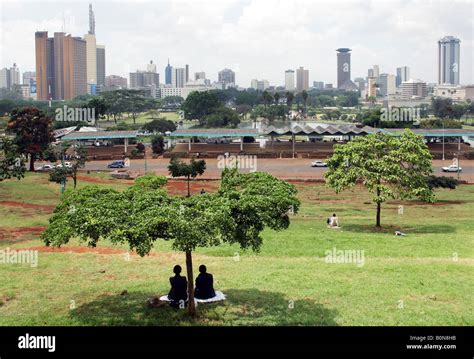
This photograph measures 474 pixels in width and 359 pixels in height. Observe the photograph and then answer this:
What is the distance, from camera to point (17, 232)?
89.8ft

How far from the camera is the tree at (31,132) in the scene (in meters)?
53.1

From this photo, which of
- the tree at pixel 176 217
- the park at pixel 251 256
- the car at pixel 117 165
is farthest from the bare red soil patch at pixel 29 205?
the car at pixel 117 165

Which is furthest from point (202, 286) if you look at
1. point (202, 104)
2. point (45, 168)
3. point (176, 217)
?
point (202, 104)

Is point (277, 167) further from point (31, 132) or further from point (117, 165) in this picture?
point (31, 132)

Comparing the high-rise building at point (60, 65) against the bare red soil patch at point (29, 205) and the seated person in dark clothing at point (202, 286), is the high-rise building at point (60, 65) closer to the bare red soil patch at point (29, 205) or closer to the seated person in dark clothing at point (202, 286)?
the bare red soil patch at point (29, 205)

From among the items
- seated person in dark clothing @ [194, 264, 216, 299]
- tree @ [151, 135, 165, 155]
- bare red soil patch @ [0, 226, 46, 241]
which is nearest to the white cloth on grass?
seated person in dark clothing @ [194, 264, 216, 299]

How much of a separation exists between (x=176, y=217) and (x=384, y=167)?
17338mm

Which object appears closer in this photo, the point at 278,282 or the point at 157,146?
the point at 278,282

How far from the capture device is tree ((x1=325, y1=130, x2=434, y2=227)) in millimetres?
27547

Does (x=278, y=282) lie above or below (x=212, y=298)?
below

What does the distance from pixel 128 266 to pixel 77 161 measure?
82.4 ft

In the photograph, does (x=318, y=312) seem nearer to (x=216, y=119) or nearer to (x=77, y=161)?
(x=77, y=161)

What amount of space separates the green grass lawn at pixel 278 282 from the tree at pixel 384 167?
6.31 feet

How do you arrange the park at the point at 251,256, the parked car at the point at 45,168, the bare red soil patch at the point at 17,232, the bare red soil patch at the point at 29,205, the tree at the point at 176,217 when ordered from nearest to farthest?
→ the tree at the point at 176,217 → the park at the point at 251,256 → the bare red soil patch at the point at 17,232 → the bare red soil patch at the point at 29,205 → the parked car at the point at 45,168
